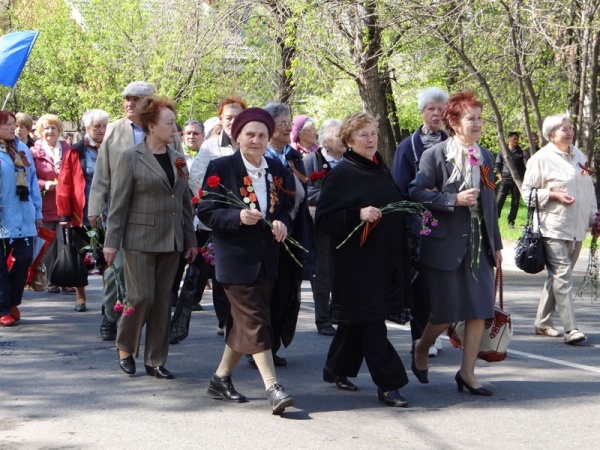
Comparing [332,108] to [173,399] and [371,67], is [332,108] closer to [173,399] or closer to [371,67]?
[371,67]

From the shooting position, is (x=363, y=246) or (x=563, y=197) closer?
(x=363, y=246)

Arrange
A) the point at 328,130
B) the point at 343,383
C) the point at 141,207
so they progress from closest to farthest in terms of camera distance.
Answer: the point at 343,383 < the point at 141,207 < the point at 328,130

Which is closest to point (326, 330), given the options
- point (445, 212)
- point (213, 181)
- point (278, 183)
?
point (445, 212)

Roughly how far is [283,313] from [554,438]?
234cm

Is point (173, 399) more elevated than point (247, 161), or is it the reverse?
point (247, 161)

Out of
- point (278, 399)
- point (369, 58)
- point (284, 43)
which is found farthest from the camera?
point (284, 43)

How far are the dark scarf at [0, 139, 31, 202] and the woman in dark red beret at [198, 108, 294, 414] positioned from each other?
12.3 ft

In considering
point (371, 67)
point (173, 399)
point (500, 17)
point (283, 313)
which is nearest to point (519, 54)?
point (500, 17)

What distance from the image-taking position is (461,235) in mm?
6727

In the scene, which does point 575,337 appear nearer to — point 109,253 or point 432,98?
point 432,98

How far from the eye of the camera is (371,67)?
17.8m

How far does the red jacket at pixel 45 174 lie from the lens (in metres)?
11.8

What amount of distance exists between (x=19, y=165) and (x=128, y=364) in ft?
10.5

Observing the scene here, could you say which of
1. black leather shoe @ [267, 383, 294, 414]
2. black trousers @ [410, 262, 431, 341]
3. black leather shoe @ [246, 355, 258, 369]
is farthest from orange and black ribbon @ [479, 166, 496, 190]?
black leather shoe @ [246, 355, 258, 369]
